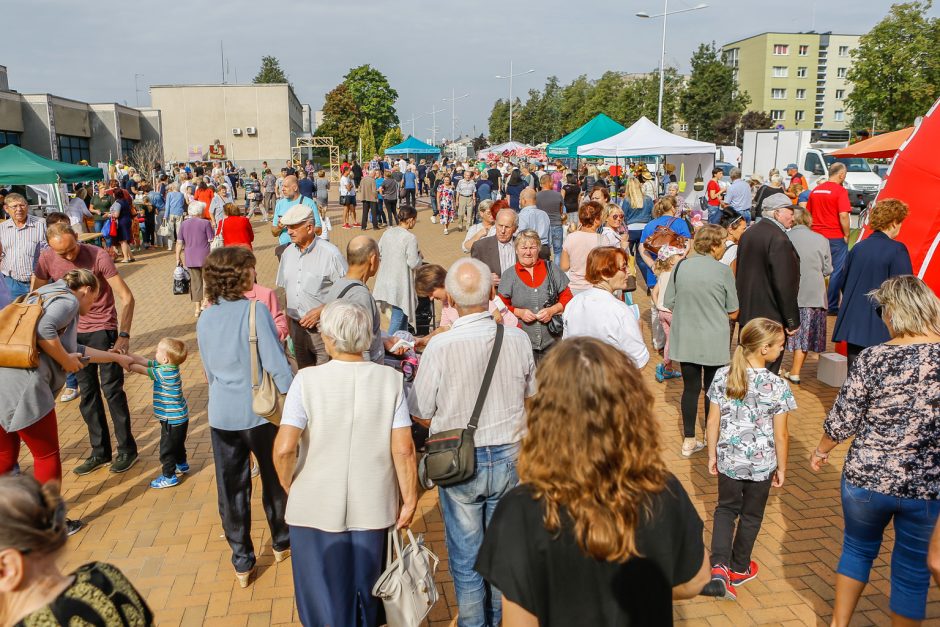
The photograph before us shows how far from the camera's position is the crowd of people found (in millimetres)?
1919

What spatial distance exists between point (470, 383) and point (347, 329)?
0.63m

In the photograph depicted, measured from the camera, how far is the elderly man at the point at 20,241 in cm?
787

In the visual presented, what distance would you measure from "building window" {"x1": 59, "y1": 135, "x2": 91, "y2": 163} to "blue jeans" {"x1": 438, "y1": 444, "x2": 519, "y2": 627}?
136 feet

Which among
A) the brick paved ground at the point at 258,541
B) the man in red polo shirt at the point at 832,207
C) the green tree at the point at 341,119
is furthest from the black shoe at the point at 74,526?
the green tree at the point at 341,119

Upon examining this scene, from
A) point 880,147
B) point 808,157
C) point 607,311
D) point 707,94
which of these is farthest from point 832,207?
point 707,94

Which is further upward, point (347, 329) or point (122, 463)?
point (347, 329)

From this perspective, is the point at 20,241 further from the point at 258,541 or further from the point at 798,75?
the point at 798,75

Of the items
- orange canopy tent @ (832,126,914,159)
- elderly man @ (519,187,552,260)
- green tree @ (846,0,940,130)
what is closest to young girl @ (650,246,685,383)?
elderly man @ (519,187,552,260)

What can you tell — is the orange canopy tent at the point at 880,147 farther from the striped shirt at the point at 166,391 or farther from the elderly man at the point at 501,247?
the striped shirt at the point at 166,391

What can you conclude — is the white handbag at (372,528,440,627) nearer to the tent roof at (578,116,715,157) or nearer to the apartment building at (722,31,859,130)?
the tent roof at (578,116,715,157)

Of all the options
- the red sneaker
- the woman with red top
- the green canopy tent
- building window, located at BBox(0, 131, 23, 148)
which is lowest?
the red sneaker

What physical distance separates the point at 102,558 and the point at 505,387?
3.28 m

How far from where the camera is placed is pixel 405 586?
331cm

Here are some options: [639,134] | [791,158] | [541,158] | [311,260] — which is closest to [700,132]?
[541,158]
